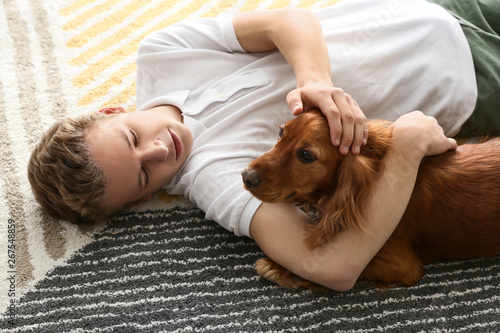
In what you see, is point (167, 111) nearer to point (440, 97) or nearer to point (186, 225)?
point (186, 225)

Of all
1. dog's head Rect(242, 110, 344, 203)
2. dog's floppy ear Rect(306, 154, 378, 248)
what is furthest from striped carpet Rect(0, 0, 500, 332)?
dog's head Rect(242, 110, 344, 203)

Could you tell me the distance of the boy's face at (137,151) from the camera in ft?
4.68

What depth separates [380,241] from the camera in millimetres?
1262

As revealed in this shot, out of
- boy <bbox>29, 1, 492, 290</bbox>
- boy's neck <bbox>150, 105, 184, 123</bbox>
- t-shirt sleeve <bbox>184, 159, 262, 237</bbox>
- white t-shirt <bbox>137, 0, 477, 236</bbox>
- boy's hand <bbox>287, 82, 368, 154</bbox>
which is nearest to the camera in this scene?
boy's hand <bbox>287, 82, 368, 154</bbox>

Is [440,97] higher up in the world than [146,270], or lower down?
higher up

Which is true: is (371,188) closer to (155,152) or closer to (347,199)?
(347,199)

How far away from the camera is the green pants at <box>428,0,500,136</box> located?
1551 mm

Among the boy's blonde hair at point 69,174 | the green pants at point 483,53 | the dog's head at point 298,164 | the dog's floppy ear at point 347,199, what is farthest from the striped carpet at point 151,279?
the green pants at point 483,53

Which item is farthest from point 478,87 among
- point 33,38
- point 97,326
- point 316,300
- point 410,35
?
point 33,38

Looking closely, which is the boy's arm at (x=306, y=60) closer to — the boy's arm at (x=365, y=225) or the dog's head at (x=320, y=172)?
the dog's head at (x=320, y=172)

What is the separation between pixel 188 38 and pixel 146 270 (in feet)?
2.60

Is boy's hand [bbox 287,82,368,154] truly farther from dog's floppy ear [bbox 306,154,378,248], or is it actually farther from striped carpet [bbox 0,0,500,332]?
striped carpet [bbox 0,0,500,332]

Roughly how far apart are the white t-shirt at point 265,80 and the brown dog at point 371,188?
233 millimetres

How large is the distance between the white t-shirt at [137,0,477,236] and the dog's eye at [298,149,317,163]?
0.30 metres
